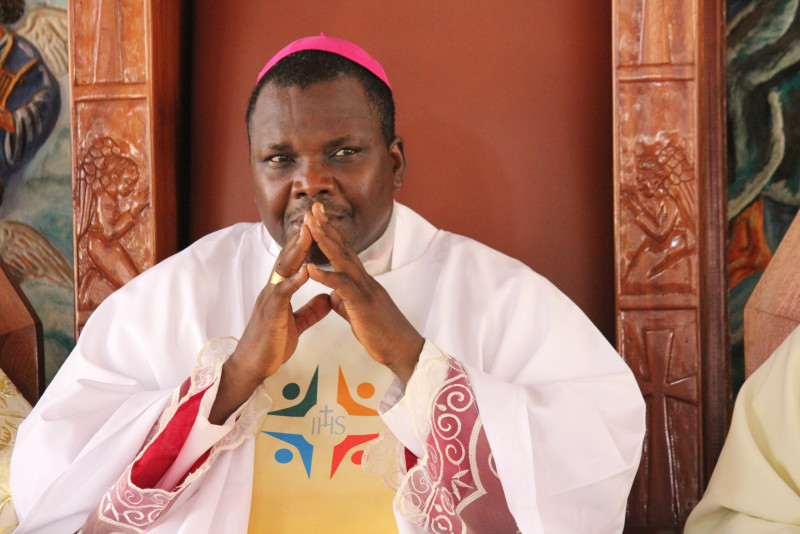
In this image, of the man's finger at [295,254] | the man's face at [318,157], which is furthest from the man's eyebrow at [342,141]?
the man's finger at [295,254]

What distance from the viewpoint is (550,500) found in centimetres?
197

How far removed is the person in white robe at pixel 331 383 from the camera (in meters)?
2.01

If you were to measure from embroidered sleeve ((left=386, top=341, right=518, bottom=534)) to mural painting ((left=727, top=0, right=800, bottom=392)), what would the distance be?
1825 millimetres

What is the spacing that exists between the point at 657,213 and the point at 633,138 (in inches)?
11.1

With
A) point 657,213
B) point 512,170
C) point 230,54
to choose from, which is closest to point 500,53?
point 512,170

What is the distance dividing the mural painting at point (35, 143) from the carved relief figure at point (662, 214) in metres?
2.41

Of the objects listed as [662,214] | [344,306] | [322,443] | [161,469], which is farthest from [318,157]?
[662,214]

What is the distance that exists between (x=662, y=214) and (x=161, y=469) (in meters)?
1.93

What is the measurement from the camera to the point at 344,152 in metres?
2.31

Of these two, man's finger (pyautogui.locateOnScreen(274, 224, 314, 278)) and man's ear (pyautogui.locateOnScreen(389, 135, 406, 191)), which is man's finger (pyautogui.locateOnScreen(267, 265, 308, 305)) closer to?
man's finger (pyautogui.locateOnScreen(274, 224, 314, 278))

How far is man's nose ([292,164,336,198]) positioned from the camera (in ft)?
7.33

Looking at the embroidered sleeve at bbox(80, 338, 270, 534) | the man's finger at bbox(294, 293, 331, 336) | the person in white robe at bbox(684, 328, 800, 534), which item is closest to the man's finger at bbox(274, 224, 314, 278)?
the man's finger at bbox(294, 293, 331, 336)

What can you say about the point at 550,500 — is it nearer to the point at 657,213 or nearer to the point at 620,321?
the point at 620,321

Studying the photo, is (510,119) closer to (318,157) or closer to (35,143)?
(318,157)
